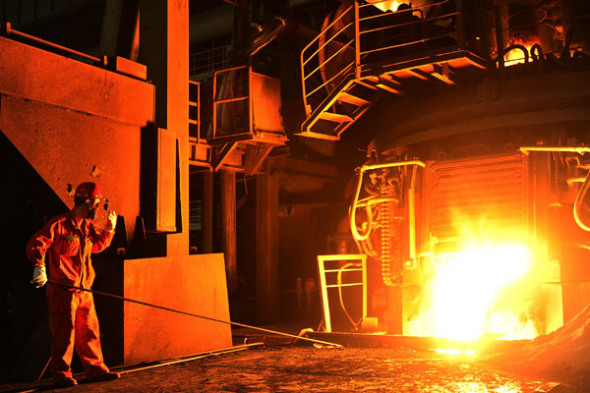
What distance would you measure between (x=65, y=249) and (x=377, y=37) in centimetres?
627

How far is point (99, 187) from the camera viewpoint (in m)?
6.14

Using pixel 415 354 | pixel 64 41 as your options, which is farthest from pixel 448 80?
pixel 64 41

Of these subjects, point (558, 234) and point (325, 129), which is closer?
point (558, 234)

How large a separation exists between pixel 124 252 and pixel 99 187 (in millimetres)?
878

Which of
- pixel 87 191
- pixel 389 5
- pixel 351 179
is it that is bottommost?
pixel 87 191

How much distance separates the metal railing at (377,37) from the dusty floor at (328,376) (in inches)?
A: 161

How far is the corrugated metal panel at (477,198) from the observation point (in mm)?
8805

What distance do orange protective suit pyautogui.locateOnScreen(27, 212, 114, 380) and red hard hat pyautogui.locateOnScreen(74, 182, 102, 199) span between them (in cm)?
19

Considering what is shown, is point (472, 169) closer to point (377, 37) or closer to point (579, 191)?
point (579, 191)

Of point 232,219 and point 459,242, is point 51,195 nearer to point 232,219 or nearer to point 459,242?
point 459,242

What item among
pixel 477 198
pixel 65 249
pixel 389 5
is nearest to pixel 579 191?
pixel 477 198

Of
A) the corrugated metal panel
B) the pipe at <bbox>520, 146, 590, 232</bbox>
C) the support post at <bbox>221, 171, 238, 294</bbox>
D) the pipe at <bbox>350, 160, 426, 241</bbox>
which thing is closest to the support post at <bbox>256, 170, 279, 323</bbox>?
the support post at <bbox>221, 171, 238, 294</bbox>

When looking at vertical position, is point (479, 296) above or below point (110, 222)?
below

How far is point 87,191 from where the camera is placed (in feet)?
19.3
